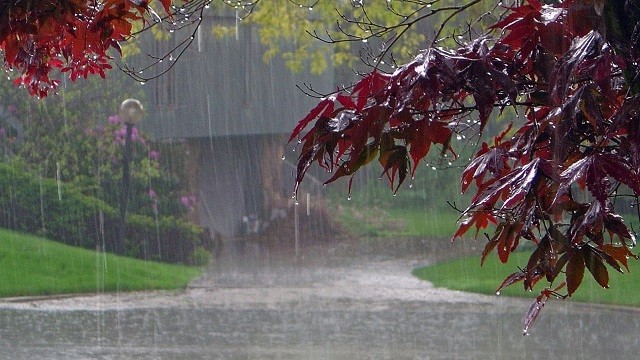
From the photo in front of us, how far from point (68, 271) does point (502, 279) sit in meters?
6.28

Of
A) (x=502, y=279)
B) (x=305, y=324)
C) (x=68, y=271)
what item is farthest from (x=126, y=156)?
(x=305, y=324)

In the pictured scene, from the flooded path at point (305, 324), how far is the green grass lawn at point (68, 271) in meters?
0.44

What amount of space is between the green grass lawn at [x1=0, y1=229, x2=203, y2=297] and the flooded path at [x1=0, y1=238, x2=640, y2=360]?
44 cm

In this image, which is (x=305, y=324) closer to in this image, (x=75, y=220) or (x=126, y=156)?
(x=126, y=156)

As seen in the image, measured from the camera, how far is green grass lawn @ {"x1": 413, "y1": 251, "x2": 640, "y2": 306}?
1205cm

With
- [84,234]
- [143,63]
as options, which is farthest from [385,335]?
[143,63]

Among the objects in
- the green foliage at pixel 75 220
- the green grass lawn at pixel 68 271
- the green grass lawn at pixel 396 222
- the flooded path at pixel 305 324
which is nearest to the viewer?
the flooded path at pixel 305 324

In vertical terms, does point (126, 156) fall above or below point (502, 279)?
above

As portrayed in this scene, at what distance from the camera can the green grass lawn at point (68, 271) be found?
12.2 m

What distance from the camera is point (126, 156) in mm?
15320

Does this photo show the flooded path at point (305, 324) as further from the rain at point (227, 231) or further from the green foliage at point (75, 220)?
the green foliage at point (75, 220)

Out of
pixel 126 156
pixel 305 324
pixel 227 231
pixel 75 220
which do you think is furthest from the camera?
pixel 227 231

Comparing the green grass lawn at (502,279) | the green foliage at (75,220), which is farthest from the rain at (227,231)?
the green grass lawn at (502,279)

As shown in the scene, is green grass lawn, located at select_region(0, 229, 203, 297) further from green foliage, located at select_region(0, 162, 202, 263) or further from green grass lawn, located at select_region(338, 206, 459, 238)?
green grass lawn, located at select_region(338, 206, 459, 238)
